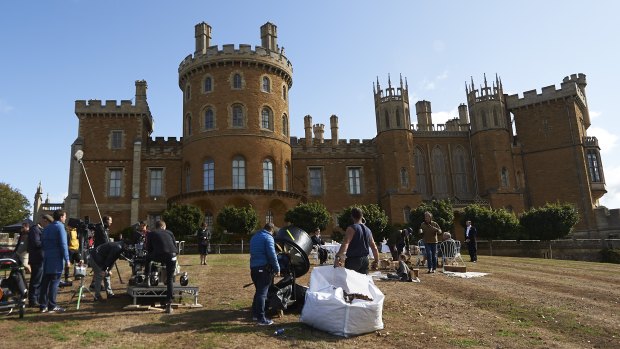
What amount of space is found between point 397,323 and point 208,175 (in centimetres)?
2914

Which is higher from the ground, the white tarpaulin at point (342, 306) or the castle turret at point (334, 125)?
the castle turret at point (334, 125)

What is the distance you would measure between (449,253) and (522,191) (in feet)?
92.6

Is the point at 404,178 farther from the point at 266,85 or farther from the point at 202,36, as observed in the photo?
the point at 202,36

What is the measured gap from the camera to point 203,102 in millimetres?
37000

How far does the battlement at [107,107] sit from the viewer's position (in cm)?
3912

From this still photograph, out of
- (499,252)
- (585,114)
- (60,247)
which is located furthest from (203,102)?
(585,114)

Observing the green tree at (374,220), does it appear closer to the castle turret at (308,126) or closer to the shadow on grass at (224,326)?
the castle turret at (308,126)

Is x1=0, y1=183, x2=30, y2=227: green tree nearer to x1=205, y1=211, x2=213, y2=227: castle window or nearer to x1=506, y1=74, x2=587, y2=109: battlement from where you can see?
x1=205, y1=211, x2=213, y2=227: castle window

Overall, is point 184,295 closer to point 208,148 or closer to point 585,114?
point 208,148

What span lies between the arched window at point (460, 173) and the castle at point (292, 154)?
0.29 ft

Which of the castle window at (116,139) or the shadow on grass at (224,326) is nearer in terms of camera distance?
the shadow on grass at (224,326)

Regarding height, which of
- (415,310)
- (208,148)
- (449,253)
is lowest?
(415,310)

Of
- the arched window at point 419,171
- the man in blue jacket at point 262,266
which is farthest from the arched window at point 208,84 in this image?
the man in blue jacket at point 262,266

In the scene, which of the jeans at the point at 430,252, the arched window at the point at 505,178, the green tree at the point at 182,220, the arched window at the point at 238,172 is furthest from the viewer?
the arched window at the point at 505,178
